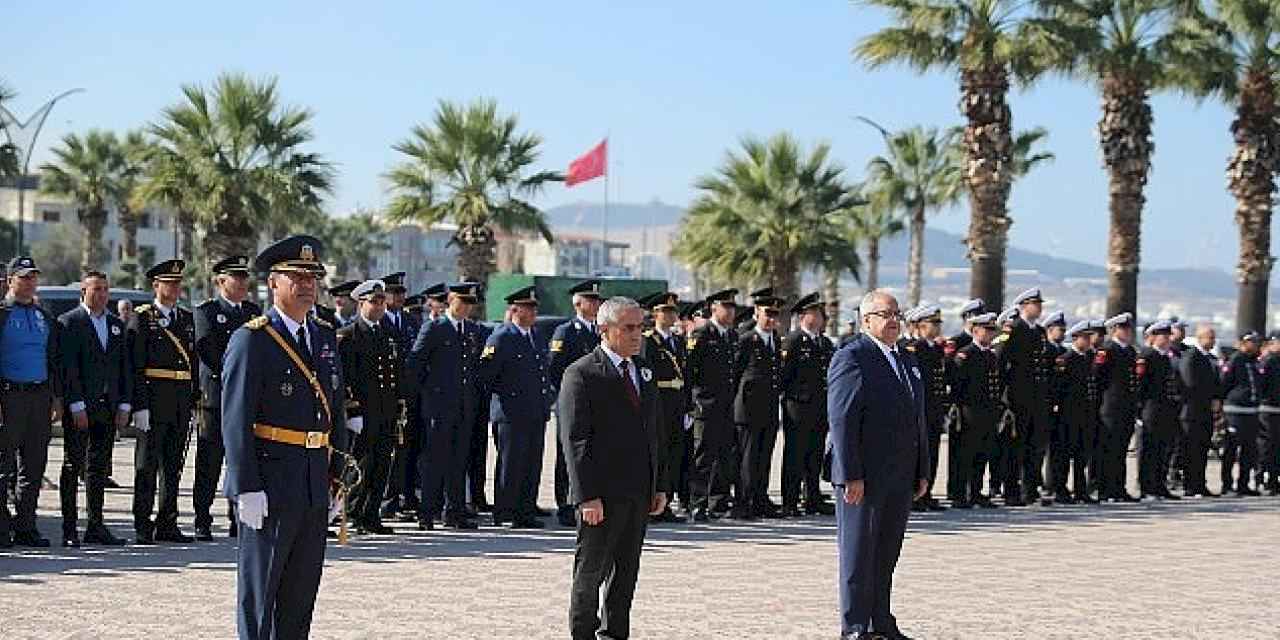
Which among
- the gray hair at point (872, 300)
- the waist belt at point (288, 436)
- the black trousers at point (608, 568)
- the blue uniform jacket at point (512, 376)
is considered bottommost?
the black trousers at point (608, 568)

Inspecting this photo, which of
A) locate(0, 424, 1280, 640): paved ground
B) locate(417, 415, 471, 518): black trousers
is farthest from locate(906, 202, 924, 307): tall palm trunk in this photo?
locate(417, 415, 471, 518): black trousers

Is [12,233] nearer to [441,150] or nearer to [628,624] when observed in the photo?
[441,150]

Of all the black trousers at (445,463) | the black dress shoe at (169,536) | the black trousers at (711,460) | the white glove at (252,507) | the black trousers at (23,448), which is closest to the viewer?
the white glove at (252,507)

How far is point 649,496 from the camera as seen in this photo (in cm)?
967

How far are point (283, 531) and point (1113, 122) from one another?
3025cm

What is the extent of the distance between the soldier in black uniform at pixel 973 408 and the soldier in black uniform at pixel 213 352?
811cm

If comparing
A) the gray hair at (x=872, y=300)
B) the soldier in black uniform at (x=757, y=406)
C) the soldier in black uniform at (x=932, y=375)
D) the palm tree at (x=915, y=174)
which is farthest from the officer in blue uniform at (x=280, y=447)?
the palm tree at (x=915, y=174)

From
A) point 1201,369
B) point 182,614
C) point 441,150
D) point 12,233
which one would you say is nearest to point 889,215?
point 441,150

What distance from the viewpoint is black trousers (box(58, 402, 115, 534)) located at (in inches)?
544

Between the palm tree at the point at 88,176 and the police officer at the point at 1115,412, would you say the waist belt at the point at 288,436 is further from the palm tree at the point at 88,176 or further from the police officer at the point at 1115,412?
the palm tree at the point at 88,176

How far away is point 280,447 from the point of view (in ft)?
27.1

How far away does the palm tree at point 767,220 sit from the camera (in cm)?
4312

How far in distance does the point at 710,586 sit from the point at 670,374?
13.6ft

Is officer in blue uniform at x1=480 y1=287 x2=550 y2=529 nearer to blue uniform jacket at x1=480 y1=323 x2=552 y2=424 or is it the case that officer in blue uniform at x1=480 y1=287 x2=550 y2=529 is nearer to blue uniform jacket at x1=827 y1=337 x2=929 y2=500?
blue uniform jacket at x1=480 y1=323 x2=552 y2=424
